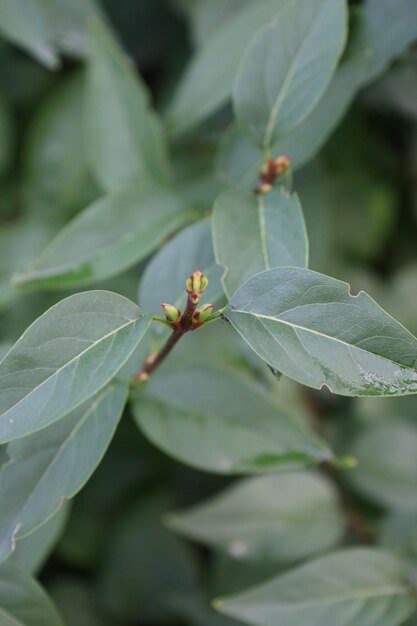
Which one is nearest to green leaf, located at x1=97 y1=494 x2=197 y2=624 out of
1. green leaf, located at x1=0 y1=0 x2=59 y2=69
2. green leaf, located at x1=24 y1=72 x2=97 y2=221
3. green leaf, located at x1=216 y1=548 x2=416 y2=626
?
green leaf, located at x1=216 y1=548 x2=416 y2=626

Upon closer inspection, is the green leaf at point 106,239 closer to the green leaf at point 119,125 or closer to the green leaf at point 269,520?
the green leaf at point 119,125

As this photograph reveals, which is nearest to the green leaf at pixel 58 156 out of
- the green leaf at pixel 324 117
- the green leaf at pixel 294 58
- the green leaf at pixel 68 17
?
the green leaf at pixel 68 17

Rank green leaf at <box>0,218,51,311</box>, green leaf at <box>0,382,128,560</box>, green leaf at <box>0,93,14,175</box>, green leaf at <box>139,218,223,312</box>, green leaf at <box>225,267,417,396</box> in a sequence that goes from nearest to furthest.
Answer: green leaf at <box>225,267,417,396</box> < green leaf at <box>0,382,128,560</box> < green leaf at <box>139,218,223,312</box> < green leaf at <box>0,218,51,311</box> < green leaf at <box>0,93,14,175</box>

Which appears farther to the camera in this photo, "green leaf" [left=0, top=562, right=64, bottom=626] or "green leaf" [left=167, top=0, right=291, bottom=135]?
"green leaf" [left=167, top=0, right=291, bottom=135]

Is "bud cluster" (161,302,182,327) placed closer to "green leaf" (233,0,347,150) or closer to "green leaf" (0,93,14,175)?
"green leaf" (233,0,347,150)

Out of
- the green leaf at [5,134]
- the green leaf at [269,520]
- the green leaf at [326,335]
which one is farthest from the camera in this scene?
the green leaf at [5,134]

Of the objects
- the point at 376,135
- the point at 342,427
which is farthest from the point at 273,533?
the point at 376,135

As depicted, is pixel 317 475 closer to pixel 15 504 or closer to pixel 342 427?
pixel 342 427
